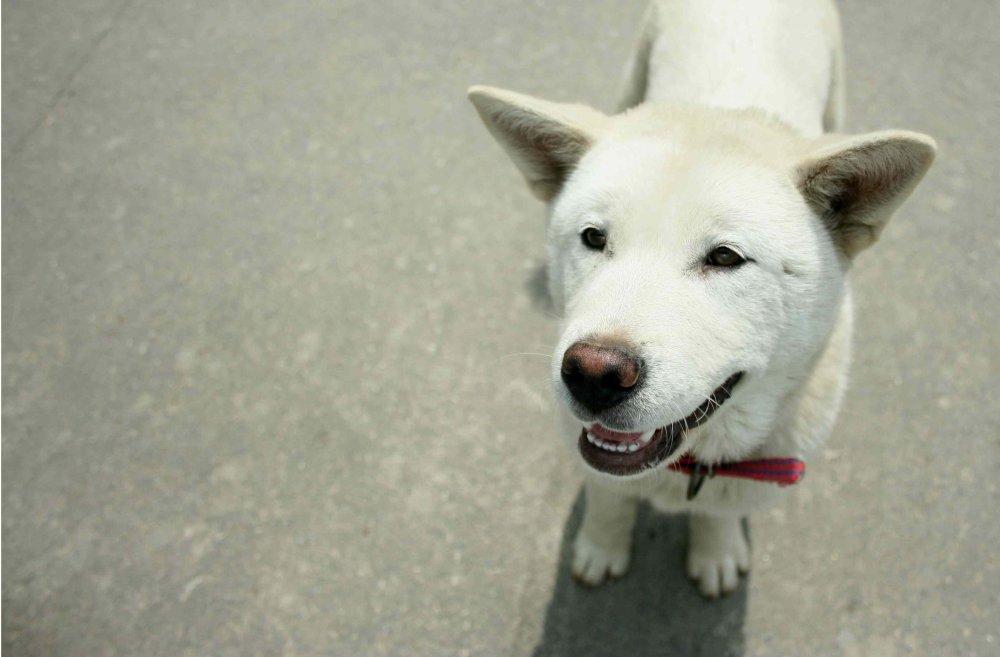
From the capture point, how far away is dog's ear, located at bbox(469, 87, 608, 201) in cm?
194

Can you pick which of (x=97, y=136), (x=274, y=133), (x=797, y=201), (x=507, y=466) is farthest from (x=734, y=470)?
(x=97, y=136)

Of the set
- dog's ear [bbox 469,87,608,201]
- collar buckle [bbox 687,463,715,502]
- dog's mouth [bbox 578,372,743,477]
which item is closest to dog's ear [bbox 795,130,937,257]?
dog's mouth [bbox 578,372,743,477]

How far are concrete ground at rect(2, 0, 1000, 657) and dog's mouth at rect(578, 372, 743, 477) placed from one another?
921 millimetres

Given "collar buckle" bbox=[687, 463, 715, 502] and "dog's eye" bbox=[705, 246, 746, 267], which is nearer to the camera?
"dog's eye" bbox=[705, 246, 746, 267]

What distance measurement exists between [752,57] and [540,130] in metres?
1.02

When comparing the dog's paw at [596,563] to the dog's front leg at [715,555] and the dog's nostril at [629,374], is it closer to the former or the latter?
the dog's front leg at [715,555]

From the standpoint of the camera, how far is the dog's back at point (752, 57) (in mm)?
2451

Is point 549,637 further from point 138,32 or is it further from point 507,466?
point 138,32

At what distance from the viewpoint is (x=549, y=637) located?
246 cm

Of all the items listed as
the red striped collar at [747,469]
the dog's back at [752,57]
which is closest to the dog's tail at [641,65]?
the dog's back at [752,57]

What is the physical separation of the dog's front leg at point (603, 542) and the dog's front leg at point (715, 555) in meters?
0.23

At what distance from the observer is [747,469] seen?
6.79 ft

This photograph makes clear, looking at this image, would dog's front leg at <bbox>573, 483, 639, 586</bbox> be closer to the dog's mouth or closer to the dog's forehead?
the dog's mouth

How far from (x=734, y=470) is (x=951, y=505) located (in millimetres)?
1148
